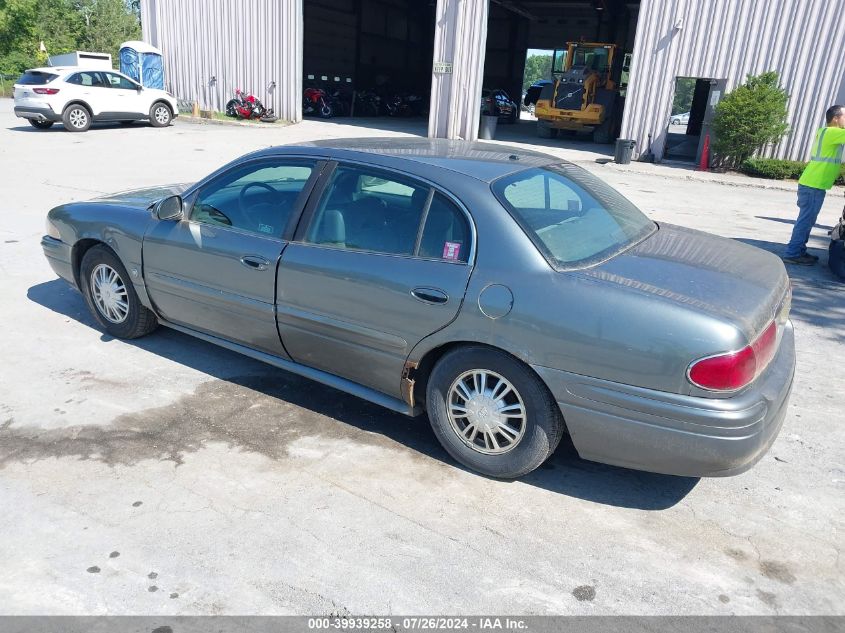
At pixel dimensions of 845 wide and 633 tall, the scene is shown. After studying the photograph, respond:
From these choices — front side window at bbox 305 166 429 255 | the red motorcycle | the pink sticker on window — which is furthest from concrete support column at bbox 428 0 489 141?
the pink sticker on window

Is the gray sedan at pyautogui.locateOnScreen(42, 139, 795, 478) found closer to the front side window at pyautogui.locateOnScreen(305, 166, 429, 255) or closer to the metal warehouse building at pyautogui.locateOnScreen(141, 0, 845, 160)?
the front side window at pyautogui.locateOnScreen(305, 166, 429, 255)

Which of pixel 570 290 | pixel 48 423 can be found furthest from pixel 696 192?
pixel 48 423

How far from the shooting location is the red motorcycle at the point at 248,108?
23.0 m

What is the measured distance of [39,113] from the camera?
58.3 ft

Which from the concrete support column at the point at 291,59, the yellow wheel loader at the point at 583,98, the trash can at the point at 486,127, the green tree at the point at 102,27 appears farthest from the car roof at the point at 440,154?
the green tree at the point at 102,27

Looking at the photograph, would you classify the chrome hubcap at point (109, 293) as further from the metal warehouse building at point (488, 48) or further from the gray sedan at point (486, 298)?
the metal warehouse building at point (488, 48)

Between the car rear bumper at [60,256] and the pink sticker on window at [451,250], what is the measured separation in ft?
10.6

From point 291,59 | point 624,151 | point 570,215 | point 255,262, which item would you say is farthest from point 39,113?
point 570,215

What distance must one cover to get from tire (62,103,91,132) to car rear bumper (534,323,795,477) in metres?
19.0

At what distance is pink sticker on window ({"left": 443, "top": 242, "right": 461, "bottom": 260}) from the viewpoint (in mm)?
3421

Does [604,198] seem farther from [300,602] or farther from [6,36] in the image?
[6,36]

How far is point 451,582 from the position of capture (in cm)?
277

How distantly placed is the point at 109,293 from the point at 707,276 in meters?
4.08

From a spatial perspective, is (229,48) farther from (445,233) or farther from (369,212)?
(445,233)
